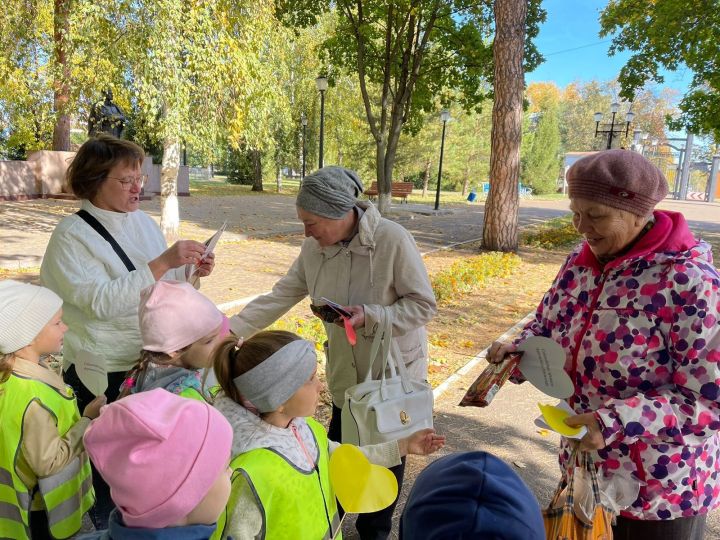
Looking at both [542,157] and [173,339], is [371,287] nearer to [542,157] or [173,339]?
[173,339]

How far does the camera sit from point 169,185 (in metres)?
11.7

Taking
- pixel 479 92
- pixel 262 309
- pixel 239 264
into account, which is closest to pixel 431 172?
pixel 479 92

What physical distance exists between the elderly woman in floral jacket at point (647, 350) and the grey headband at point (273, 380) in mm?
929

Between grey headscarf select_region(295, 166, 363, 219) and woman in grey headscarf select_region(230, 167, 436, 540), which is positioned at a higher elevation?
grey headscarf select_region(295, 166, 363, 219)

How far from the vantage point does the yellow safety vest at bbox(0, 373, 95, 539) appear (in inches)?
74.3

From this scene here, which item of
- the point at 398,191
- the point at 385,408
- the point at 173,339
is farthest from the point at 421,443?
the point at 398,191

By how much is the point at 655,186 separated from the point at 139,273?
2119mm

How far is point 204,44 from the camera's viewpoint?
30.7ft

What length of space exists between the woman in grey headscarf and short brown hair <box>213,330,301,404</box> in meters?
0.55

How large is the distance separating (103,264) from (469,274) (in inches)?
284

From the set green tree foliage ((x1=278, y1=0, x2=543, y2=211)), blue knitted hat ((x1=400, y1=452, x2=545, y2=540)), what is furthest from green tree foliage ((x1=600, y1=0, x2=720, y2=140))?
blue knitted hat ((x1=400, y1=452, x2=545, y2=540))

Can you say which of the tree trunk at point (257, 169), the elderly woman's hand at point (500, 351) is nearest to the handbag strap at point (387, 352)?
the elderly woman's hand at point (500, 351)

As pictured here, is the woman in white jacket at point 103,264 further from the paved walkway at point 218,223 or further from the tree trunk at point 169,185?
the tree trunk at point 169,185

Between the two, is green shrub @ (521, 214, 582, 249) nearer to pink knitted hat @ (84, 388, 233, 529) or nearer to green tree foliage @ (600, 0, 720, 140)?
green tree foliage @ (600, 0, 720, 140)
